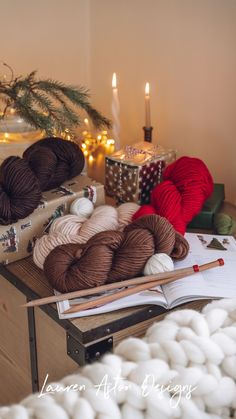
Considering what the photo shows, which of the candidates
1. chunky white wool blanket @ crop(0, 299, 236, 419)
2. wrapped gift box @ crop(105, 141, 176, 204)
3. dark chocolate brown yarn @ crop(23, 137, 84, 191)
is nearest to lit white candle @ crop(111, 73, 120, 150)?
wrapped gift box @ crop(105, 141, 176, 204)

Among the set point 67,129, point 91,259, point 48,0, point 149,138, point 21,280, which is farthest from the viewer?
point 48,0

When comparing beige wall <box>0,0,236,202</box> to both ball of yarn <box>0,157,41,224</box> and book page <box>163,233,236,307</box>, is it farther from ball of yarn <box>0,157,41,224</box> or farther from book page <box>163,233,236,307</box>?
ball of yarn <box>0,157,41,224</box>

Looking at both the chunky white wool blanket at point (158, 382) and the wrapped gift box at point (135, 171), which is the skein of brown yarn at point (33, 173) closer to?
the wrapped gift box at point (135, 171)

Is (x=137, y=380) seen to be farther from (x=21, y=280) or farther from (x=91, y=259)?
(x=21, y=280)

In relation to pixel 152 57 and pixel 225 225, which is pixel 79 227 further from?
pixel 152 57

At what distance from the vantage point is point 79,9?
1436 mm

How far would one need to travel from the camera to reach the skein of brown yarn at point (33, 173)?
0.91m

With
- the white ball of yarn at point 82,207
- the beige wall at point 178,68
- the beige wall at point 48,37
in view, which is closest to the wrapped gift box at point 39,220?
the white ball of yarn at point 82,207

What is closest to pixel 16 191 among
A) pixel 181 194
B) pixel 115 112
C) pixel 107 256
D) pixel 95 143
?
pixel 107 256

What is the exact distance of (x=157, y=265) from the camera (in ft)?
2.73

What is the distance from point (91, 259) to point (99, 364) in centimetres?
36

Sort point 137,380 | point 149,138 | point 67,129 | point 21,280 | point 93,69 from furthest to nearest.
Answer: point 93,69 < point 149,138 < point 67,129 < point 21,280 < point 137,380

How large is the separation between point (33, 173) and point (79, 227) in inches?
5.0

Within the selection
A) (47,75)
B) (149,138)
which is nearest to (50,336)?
(149,138)
